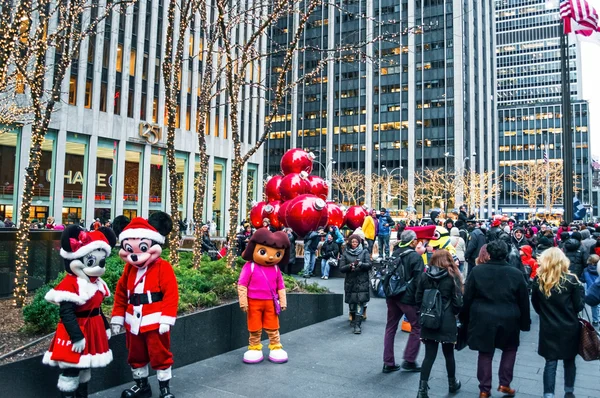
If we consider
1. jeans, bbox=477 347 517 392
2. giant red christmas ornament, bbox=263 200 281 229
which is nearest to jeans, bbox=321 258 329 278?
giant red christmas ornament, bbox=263 200 281 229

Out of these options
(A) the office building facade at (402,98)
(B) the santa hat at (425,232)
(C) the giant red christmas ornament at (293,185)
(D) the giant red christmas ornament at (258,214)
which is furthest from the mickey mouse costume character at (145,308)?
(A) the office building facade at (402,98)

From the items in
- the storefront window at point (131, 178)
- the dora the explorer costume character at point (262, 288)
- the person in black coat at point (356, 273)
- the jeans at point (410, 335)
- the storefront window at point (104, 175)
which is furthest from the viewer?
the storefront window at point (131, 178)

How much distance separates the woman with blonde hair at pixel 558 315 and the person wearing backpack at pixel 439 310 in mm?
911

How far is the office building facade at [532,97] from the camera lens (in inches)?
3720

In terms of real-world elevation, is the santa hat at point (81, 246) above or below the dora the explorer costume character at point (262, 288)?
above

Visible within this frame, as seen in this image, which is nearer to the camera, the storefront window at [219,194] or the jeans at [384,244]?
the jeans at [384,244]

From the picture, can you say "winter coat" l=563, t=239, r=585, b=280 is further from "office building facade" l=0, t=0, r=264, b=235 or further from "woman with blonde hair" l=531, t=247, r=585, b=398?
"office building facade" l=0, t=0, r=264, b=235

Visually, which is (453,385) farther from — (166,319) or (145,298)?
(145,298)

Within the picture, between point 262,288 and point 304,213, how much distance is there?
8.27ft

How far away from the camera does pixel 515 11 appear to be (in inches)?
4291

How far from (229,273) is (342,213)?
306cm

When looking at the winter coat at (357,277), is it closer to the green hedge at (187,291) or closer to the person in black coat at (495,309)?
the green hedge at (187,291)

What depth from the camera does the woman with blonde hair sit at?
16.3ft

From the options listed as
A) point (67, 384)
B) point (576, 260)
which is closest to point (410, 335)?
point (67, 384)
